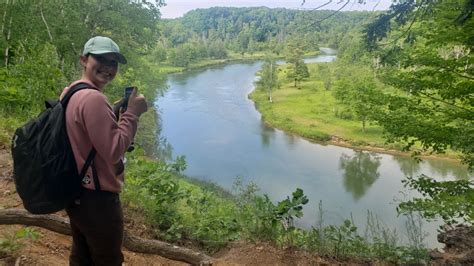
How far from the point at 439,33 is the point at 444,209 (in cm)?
220

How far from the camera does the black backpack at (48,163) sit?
4.95 ft

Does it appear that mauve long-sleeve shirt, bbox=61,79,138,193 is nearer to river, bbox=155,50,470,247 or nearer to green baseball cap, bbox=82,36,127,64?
green baseball cap, bbox=82,36,127,64

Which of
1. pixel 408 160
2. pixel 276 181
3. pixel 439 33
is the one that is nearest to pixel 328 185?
pixel 276 181

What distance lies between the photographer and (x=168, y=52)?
65938 millimetres

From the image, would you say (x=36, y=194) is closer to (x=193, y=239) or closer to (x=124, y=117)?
(x=124, y=117)

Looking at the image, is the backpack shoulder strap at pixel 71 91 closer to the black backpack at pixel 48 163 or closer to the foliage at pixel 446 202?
the black backpack at pixel 48 163

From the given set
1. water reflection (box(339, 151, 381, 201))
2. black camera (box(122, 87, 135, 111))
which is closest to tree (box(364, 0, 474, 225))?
black camera (box(122, 87, 135, 111))


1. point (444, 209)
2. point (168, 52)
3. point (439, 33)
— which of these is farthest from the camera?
point (168, 52)

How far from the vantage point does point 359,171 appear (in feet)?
64.6

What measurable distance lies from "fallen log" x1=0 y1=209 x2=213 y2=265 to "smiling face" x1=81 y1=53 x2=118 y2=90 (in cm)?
132

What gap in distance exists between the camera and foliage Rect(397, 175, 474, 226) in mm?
4371

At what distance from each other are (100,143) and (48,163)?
0.21m

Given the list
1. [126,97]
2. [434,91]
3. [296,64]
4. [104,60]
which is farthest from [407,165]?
[296,64]

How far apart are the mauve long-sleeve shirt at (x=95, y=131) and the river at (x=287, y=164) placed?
381 inches
